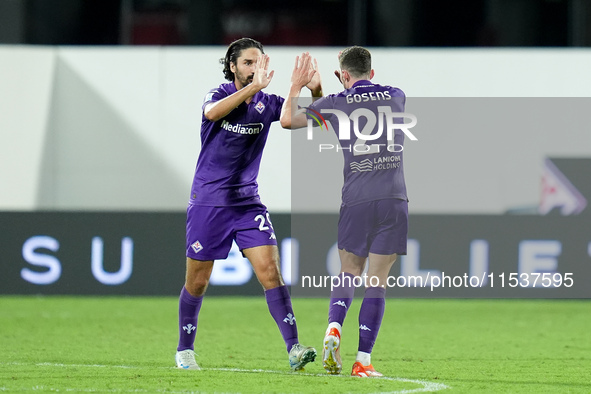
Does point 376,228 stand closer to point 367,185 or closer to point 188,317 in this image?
point 367,185

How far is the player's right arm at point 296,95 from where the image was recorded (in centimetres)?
561

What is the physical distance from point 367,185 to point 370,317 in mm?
688

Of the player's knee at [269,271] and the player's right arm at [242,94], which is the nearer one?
the player's right arm at [242,94]

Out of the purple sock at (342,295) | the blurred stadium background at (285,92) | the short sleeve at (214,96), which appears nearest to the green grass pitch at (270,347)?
the purple sock at (342,295)

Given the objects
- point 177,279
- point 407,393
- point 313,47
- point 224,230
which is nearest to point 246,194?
point 224,230

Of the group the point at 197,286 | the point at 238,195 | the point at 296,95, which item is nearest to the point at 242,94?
the point at 296,95

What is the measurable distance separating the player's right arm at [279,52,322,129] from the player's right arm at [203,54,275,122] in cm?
14

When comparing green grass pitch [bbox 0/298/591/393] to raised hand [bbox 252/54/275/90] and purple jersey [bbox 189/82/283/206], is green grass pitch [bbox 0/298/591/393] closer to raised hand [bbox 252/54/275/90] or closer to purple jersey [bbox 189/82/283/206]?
purple jersey [bbox 189/82/283/206]

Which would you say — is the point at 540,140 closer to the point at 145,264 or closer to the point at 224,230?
the point at 145,264

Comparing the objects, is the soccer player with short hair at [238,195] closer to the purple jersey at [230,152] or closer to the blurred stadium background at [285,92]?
the purple jersey at [230,152]

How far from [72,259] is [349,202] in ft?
22.7

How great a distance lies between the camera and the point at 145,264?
12078mm

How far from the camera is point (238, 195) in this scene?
590 cm

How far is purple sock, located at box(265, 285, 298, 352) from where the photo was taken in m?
5.80
